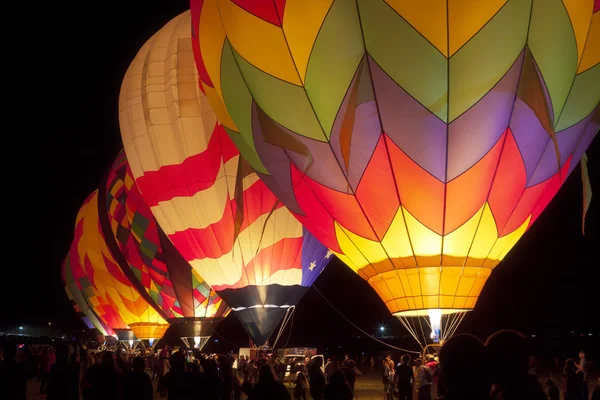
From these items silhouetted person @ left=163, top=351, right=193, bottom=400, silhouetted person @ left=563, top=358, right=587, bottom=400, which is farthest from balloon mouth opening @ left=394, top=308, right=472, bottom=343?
silhouetted person @ left=163, top=351, right=193, bottom=400

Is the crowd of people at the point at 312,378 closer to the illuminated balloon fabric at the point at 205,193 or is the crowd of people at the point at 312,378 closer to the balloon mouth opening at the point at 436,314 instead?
the balloon mouth opening at the point at 436,314

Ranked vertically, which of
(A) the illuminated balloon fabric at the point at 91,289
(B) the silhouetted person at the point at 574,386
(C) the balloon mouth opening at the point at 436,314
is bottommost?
(B) the silhouetted person at the point at 574,386

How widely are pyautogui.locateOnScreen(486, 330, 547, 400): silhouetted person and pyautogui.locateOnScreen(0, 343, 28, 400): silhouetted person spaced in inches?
101

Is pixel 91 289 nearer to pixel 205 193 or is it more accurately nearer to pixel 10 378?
pixel 205 193

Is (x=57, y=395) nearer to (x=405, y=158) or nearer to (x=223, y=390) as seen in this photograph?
(x=223, y=390)

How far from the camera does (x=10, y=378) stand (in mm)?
3316

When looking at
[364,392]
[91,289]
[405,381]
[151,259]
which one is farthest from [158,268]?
[405,381]

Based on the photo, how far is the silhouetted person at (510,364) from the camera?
162cm

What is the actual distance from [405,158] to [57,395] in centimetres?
294

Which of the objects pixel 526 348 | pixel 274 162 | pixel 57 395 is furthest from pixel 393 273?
pixel 526 348

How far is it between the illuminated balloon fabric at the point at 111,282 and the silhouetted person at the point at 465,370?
16.2 meters

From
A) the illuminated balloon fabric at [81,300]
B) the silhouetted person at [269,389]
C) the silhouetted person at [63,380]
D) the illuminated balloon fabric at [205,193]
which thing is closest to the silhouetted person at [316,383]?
the silhouetted person at [269,389]

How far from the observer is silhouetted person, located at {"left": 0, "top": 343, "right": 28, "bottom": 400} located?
10.8 feet

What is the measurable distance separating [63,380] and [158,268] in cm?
957
